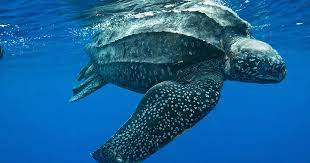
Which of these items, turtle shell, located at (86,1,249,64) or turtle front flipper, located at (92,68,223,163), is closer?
turtle front flipper, located at (92,68,223,163)

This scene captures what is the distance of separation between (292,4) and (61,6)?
24.1 ft

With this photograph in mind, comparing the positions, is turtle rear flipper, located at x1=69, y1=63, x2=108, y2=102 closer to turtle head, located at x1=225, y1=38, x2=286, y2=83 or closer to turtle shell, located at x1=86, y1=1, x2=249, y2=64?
turtle shell, located at x1=86, y1=1, x2=249, y2=64

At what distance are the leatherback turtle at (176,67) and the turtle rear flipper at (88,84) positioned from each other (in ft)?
2.01

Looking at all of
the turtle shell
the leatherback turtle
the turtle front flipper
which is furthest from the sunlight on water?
the turtle front flipper

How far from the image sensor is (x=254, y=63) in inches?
158

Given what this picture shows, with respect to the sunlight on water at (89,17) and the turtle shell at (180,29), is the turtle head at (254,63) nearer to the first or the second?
the turtle shell at (180,29)

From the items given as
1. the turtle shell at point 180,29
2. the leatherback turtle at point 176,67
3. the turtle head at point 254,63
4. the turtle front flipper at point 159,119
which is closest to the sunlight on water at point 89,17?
the turtle shell at point 180,29

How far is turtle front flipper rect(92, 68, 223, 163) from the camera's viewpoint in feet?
10.3

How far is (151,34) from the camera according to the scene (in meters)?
4.41

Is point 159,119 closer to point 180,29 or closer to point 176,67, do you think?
point 176,67

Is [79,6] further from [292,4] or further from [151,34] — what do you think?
[292,4]

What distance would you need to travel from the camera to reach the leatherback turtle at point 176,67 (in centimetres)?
324

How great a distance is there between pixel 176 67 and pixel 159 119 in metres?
0.96

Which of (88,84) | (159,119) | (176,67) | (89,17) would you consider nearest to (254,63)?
(176,67)
